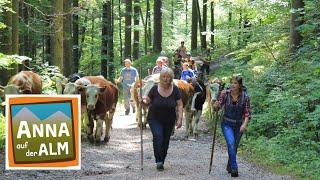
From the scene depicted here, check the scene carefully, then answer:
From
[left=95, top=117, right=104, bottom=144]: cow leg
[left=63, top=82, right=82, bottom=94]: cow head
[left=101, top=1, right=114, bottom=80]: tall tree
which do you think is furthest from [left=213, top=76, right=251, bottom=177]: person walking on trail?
[left=101, top=1, right=114, bottom=80]: tall tree

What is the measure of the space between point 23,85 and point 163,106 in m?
4.57

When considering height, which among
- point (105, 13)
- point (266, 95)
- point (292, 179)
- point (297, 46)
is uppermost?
point (105, 13)

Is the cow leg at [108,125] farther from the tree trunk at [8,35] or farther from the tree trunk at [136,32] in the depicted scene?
the tree trunk at [136,32]

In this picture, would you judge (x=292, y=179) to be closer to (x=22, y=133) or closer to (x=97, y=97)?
(x=97, y=97)

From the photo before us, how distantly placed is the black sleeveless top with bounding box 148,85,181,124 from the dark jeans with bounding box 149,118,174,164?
Answer: 0.10m

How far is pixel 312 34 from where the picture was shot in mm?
17609

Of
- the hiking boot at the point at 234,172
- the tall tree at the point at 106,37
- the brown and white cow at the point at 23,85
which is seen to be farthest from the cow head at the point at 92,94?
the tall tree at the point at 106,37

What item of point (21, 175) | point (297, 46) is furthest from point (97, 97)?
point (297, 46)

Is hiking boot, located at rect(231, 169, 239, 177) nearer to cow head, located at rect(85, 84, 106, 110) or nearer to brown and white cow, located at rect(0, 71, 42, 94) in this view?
cow head, located at rect(85, 84, 106, 110)

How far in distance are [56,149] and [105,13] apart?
32106mm

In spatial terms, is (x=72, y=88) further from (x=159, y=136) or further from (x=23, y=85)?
(x=159, y=136)

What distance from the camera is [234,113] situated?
10.2 m

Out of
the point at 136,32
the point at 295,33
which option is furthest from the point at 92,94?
the point at 136,32

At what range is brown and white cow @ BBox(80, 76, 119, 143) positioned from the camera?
526 inches
